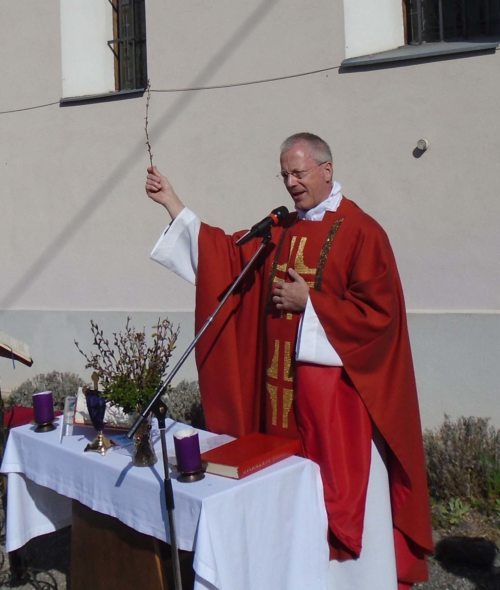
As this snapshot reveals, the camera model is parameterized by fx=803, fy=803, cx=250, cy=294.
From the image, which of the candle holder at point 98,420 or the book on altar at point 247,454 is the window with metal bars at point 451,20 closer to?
the book on altar at point 247,454

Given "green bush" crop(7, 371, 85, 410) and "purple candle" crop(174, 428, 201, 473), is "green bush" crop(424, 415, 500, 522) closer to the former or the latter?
"purple candle" crop(174, 428, 201, 473)

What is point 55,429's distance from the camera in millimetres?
3633

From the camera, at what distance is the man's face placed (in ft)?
10.2

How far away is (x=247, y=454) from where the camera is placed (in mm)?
2885

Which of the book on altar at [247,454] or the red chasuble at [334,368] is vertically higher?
the red chasuble at [334,368]

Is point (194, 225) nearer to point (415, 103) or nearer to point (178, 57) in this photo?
point (415, 103)

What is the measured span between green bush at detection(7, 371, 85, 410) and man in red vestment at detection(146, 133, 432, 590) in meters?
3.70

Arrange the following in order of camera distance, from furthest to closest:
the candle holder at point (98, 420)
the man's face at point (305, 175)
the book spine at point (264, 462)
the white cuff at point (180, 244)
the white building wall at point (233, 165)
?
the white building wall at point (233, 165)
the white cuff at point (180, 244)
the candle holder at point (98, 420)
the man's face at point (305, 175)
the book spine at point (264, 462)

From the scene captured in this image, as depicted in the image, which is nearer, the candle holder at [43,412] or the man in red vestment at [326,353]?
the man in red vestment at [326,353]

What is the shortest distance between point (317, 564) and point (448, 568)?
1.29 metres

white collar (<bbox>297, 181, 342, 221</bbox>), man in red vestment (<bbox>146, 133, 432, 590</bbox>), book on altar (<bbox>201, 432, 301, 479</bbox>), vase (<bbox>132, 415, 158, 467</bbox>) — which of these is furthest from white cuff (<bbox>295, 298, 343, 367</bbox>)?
vase (<bbox>132, 415, 158, 467</bbox>)

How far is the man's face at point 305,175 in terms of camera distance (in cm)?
311

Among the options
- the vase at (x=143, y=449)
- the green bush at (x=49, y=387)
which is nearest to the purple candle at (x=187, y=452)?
the vase at (x=143, y=449)

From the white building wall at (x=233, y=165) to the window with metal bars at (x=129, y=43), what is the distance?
478mm
